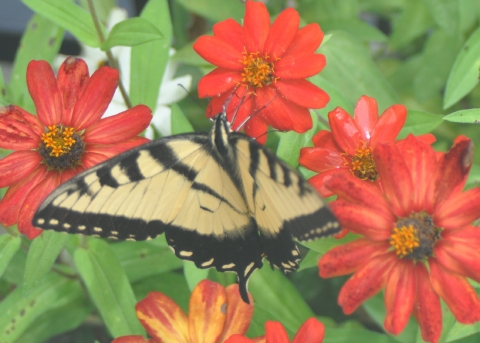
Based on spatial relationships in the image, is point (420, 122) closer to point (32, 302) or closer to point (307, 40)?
point (307, 40)

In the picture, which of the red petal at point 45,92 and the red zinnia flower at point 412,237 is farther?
the red petal at point 45,92

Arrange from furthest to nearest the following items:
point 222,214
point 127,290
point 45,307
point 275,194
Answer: point 45,307, point 127,290, point 222,214, point 275,194

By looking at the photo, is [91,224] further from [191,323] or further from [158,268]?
[158,268]

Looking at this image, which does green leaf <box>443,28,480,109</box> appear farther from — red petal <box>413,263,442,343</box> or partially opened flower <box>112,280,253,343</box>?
partially opened flower <box>112,280,253,343</box>

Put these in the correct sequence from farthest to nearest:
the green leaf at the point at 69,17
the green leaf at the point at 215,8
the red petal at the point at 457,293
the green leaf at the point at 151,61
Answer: the green leaf at the point at 215,8
the green leaf at the point at 151,61
the green leaf at the point at 69,17
the red petal at the point at 457,293

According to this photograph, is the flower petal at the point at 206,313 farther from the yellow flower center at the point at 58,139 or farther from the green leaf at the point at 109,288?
the yellow flower center at the point at 58,139

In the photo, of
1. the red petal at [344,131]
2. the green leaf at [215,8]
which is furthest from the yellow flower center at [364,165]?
the green leaf at [215,8]

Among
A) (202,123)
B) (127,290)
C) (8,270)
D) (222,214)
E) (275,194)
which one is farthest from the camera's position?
(202,123)

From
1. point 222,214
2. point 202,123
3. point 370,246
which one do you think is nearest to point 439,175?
point 370,246
